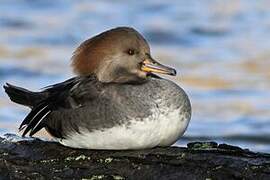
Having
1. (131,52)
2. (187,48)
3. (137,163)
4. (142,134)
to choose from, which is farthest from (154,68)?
(187,48)

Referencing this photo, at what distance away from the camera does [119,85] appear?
579 centimetres

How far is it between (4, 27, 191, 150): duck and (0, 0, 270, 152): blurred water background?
3299 millimetres

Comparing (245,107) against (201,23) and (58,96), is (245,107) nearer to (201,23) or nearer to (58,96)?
(201,23)

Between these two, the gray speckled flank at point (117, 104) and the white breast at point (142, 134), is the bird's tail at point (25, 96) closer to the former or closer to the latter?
the gray speckled flank at point (117, 104)

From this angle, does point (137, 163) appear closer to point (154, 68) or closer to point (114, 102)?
point (114, 102)

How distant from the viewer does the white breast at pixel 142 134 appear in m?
Answer: 5.55

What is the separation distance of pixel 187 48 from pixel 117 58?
7.63 metres

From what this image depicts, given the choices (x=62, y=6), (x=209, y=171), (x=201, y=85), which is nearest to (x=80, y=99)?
(x=209, y=171)

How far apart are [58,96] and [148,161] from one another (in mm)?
791

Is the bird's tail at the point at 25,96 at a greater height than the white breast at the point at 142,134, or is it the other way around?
the bird's tail at the point at 25,96

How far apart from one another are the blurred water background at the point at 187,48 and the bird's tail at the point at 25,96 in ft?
9.69

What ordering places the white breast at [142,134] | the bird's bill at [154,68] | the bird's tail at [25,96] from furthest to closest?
the bird's tail at [25,96] → the bird's bill at [154,68] → the white breast at [142,134]

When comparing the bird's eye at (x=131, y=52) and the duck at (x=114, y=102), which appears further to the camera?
the bird's eye at (x=131, y=52)

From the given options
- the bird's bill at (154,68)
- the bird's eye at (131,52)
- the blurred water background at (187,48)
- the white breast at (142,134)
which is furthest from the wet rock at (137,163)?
the blurred water background at (187,48)
